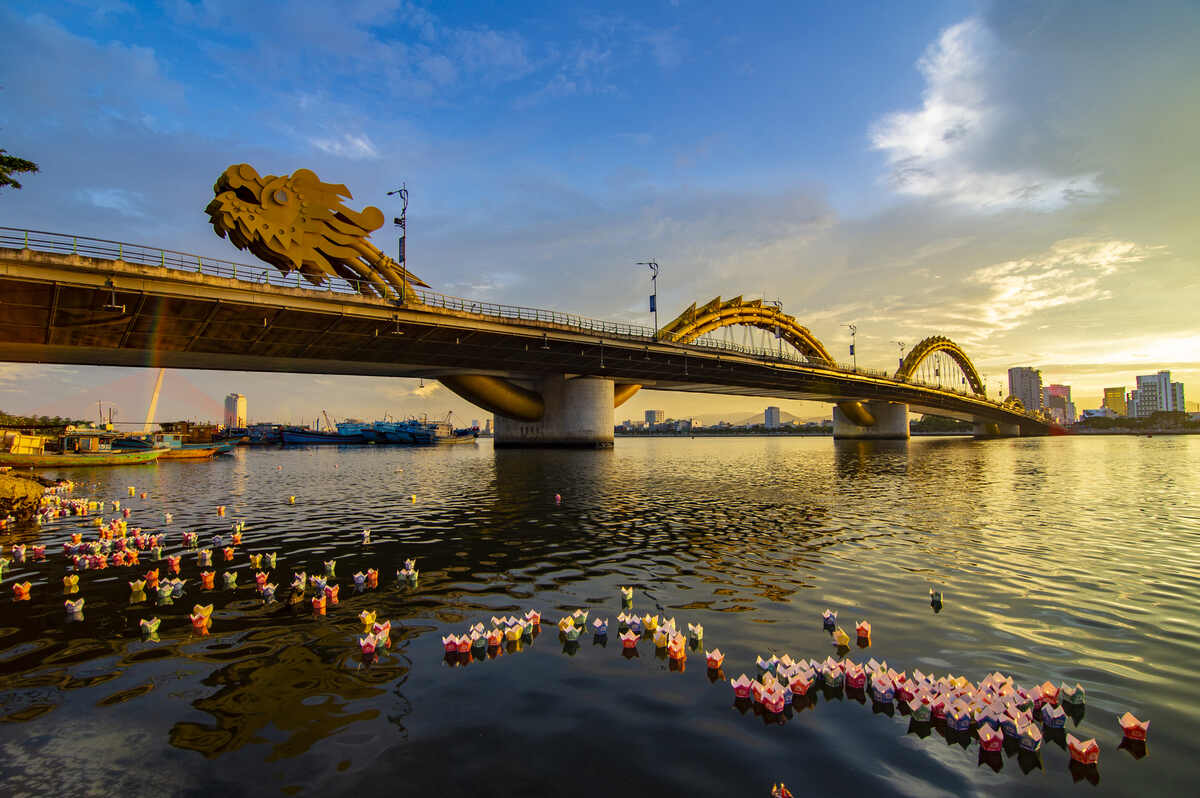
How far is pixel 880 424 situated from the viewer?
5655 inches

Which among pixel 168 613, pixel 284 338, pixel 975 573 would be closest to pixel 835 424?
pixel 284 338

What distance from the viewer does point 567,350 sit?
69.1 metres

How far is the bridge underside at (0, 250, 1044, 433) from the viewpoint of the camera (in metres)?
38.7

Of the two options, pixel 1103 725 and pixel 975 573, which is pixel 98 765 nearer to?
pixel 1103 725

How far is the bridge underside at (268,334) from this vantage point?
127 feet

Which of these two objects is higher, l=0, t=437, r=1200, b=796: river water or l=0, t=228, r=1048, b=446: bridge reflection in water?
l=0, t=228, r=1048, b=446: bridge reflection in water

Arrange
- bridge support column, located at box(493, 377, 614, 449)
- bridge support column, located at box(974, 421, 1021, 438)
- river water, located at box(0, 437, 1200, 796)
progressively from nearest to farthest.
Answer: river water, located at box(0, 437, 1200, 796)
bridge support column, located at box(493, 377, 614, 449)
bridge support column, located at box(974, 421, 1021, 438)

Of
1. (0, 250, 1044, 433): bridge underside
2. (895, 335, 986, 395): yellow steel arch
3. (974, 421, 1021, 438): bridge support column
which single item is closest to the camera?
(0, 250, 1044, 433): bridge underside

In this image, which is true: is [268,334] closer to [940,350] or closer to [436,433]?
[436,433]

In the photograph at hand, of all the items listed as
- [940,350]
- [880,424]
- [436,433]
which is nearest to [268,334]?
[436,433]

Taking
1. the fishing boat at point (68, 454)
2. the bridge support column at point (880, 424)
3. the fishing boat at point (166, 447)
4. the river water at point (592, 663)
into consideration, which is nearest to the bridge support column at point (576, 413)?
the fishing boat at point (166, 447)

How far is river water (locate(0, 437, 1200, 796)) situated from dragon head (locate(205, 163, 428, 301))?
35.8m

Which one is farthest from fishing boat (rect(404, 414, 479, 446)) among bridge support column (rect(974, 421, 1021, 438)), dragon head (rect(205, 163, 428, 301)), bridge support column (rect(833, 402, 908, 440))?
bridge support column (rect(974, 421, 1021, 438))

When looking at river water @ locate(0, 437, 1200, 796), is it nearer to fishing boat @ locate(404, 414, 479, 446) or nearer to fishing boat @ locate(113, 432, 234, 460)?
fishing boat @ locate(113, 432, 234, 460)
